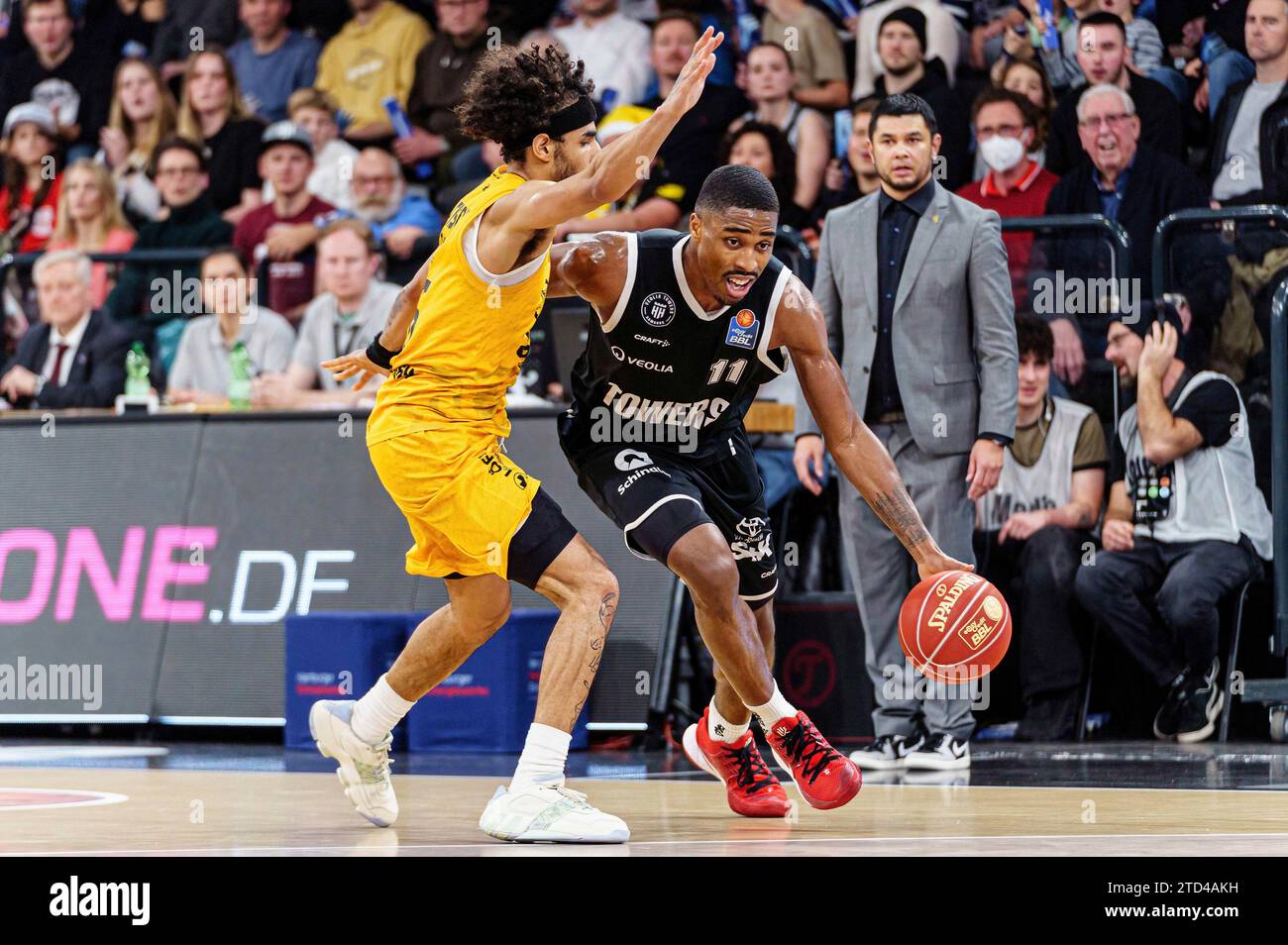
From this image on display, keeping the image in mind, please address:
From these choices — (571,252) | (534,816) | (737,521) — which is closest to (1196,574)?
(737,521)

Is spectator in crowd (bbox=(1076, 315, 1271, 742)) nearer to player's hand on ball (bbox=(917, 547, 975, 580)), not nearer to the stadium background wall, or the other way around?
the stadium background wall

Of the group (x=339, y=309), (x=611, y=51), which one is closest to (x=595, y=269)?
(x=339, y=309)

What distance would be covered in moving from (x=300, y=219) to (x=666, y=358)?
6.31 metres

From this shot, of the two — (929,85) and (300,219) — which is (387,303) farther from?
(929,85)

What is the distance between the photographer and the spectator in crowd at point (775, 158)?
9320mm

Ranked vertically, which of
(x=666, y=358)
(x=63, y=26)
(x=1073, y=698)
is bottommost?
(x=1073, y=698)

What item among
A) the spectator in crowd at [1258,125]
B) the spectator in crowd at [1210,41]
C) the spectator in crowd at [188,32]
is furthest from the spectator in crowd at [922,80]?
the spectator in crowd at [188,32]

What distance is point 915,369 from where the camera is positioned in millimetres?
7113

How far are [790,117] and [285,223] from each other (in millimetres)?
3369

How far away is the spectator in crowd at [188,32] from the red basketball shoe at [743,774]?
8738 millimetres

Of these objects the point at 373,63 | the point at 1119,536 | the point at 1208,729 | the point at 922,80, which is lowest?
the point at 1208,729

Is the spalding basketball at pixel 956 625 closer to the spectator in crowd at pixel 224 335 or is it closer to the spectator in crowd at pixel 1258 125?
the spectator in crowd at pixel 1258 125

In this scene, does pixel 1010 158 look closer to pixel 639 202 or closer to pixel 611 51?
pixel 639 202
